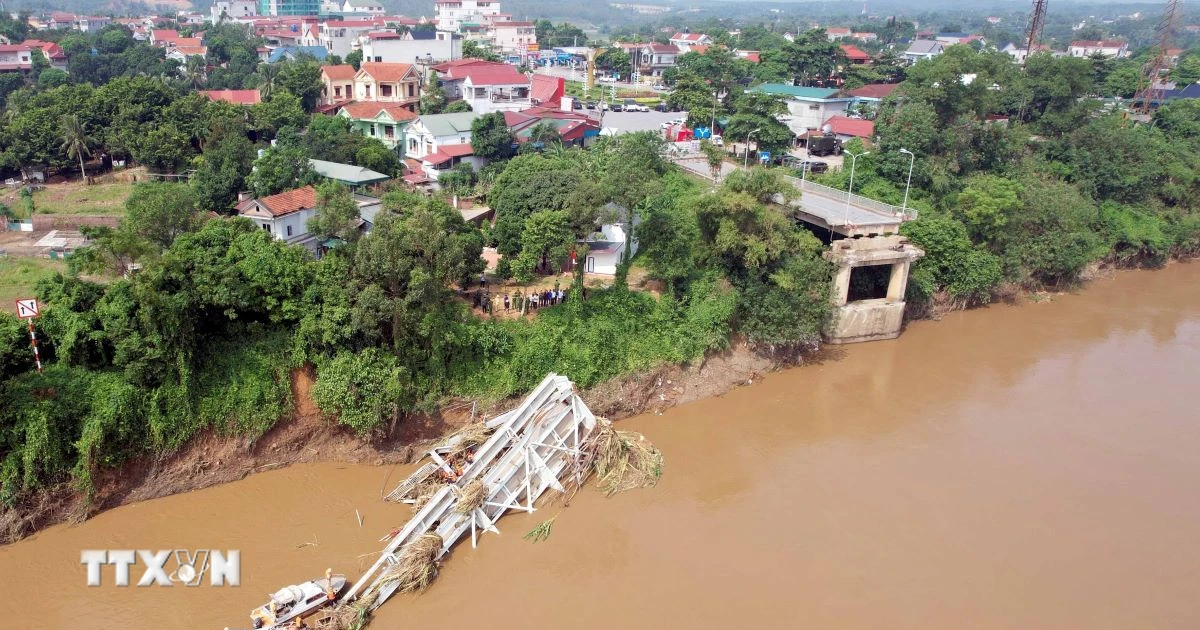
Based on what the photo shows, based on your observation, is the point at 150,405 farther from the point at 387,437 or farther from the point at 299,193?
the point at 299,193


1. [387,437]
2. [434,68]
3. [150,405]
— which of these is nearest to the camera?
[150,405]

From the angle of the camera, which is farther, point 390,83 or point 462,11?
point 462,11

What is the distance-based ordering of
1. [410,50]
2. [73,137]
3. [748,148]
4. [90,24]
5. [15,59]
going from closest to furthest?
[73,137] < [748,148] < [410,50] < [15,59] < [90,24]

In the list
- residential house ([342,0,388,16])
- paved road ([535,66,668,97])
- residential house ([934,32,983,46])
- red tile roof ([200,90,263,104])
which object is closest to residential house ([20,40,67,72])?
red tile roof ([200,90,263,104])

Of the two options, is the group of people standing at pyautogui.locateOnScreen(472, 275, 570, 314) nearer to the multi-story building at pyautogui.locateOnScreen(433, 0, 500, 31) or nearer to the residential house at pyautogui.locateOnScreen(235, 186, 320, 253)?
the residential house at pyautogui.locateOnScreen(235, 186, 320, 253)

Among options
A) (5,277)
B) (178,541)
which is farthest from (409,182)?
(178,541)

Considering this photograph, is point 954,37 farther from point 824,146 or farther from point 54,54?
point 54,54
